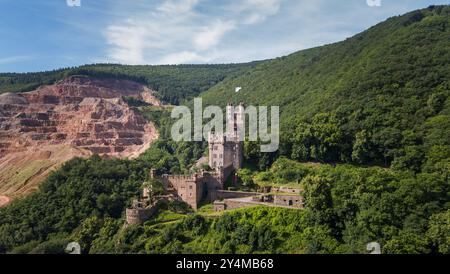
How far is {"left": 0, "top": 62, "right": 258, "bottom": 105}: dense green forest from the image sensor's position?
126562 mm

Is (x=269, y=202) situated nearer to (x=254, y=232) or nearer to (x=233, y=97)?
(x=254, y=232)

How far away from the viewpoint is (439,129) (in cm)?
5009

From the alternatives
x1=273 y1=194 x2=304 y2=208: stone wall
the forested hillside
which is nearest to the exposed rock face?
the forested hillside

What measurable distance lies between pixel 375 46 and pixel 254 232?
51.3m

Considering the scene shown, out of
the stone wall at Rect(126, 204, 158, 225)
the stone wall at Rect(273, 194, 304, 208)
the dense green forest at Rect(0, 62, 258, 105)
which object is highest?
the dense green forest at Rect(0, 62, 258, 105)

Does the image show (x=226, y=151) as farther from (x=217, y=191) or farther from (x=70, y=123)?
(x=70, y=123)

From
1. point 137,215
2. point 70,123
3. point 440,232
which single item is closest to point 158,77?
point 70,123

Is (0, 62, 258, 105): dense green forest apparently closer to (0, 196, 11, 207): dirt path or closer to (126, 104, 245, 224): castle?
(0, 196, 11, 207): dirt path

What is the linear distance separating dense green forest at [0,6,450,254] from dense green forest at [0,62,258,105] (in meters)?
53.9

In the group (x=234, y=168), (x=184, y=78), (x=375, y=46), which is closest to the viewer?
(x=234, y=168)

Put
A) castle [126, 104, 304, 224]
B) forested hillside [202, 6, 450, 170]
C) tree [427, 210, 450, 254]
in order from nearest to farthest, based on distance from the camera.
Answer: tree [427, 210, 450, 254], castle [126, 104, 304, 224], forested hillside [202, 6, 450, 170]

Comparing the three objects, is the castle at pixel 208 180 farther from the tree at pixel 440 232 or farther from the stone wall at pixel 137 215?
the tree at pixel 440 232

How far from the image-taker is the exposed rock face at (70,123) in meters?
95.0
